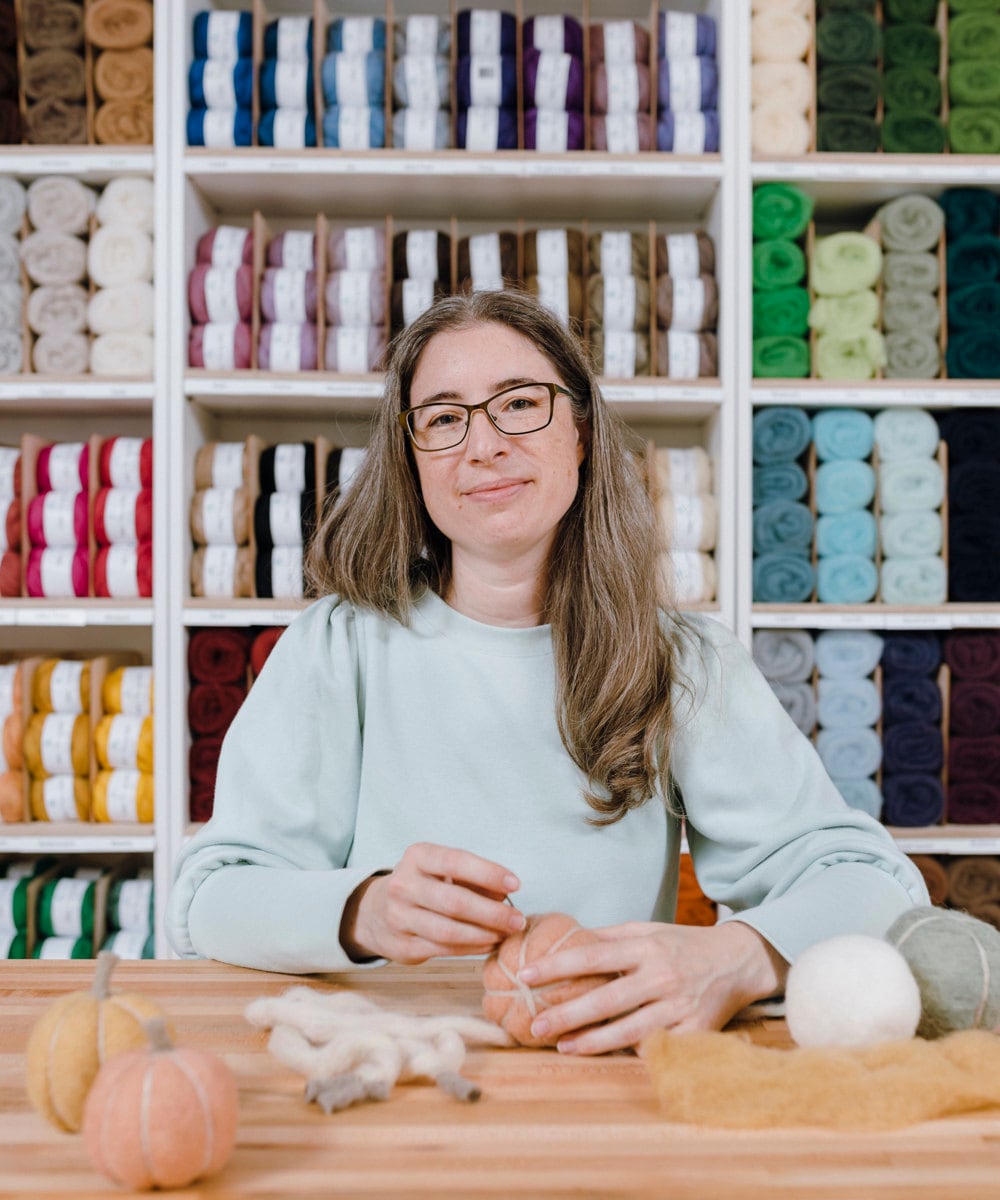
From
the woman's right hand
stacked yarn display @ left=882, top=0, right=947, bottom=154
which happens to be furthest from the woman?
stacked yarn display @ left=882, top=0, right=947, bottom=154

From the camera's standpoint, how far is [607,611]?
111 cm

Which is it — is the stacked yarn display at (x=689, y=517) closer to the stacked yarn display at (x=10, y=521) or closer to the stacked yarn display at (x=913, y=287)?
the stacked yarn display at (x=913, y=287)

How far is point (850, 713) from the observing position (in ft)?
6.98

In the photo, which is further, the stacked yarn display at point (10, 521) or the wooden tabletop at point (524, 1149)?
the stacked yarn display at point (10, 521)

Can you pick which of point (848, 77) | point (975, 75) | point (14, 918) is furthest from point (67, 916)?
point (975, 75)

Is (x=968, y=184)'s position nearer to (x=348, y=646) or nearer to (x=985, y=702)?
(x=985, y=702)

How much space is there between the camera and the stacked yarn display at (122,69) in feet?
6.88

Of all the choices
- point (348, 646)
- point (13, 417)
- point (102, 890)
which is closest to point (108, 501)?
point (13, 417)

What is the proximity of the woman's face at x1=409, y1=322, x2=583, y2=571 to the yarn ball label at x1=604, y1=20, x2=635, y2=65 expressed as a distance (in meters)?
1.29

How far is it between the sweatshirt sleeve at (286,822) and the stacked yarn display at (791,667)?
3.89ft

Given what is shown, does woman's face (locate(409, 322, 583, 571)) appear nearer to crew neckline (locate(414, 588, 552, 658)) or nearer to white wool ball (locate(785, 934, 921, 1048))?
crew neckline (locate(414, 588, 552, 658))

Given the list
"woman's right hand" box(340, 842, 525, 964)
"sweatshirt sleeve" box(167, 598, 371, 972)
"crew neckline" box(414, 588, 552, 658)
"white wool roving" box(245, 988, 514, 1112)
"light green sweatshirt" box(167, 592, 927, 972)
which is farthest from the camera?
"crew neckline" box(414, 588, 552, 658)

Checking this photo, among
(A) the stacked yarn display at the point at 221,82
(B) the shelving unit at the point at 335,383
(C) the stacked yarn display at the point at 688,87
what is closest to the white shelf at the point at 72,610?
(B) the shelving unit at the point at 335,383

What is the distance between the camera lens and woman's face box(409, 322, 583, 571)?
1.08 meters
